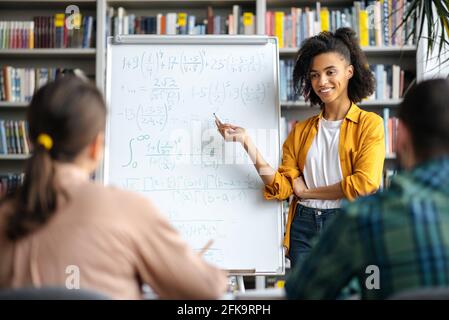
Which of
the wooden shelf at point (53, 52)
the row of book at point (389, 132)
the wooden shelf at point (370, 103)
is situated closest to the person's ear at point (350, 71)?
the wooden shelf at point (370, 103)

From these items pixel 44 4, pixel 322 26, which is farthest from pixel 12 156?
pixel 322 26

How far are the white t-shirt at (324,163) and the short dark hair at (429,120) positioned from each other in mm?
1406

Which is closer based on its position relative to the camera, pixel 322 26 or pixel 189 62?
pixel 189 62

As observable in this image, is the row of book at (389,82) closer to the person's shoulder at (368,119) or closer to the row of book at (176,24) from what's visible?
the row of book at (176,24)

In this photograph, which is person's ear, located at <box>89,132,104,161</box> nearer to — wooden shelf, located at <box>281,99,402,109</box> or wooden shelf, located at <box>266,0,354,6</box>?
wooden shelf, located at <box>281,99,402,109</box>

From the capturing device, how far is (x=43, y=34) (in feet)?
13.6

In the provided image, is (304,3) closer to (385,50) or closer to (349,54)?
(385,50)

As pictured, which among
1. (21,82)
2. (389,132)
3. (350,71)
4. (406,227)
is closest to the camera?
(406,227)

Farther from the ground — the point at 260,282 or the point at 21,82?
the point at 21,82

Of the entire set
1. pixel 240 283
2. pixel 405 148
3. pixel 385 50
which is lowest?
pixel 240 283

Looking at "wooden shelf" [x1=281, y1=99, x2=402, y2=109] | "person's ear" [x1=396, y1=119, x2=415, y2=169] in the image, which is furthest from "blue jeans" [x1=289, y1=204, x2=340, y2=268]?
"wooden shelf" [x1=281, y1=99, x2=402, y2=109]

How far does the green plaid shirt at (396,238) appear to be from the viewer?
1.20m

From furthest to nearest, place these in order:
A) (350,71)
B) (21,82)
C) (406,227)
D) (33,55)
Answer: (33,55)
(21,82)
(350,71)
(406,227)

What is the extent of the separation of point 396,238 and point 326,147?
5.14ft
